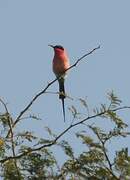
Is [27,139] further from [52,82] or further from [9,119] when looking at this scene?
[52,82]

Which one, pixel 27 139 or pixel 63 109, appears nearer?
pixel 27 139

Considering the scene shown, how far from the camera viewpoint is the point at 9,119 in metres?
4.56

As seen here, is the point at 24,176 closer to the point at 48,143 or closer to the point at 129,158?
the point at 48,143

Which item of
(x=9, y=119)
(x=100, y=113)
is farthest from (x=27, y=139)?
(x=100, y=113)

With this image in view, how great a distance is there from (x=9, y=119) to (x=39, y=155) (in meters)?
0.33

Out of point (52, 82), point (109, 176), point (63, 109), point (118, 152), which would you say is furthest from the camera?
point (63, 109)

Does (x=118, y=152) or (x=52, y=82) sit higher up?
(x=52, y=82)

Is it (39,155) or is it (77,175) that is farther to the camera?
(39,155)

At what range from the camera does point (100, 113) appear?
4.70 m

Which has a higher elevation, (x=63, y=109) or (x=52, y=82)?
(x=52, y=82)

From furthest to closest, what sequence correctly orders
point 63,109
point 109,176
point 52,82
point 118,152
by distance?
point 63,109, point 52,82, point 118,152, point 109,176

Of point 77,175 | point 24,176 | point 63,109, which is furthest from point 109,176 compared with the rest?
point 63,109

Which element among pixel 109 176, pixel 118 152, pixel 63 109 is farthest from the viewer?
pixel 63 109

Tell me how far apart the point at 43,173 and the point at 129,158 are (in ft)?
2.00
